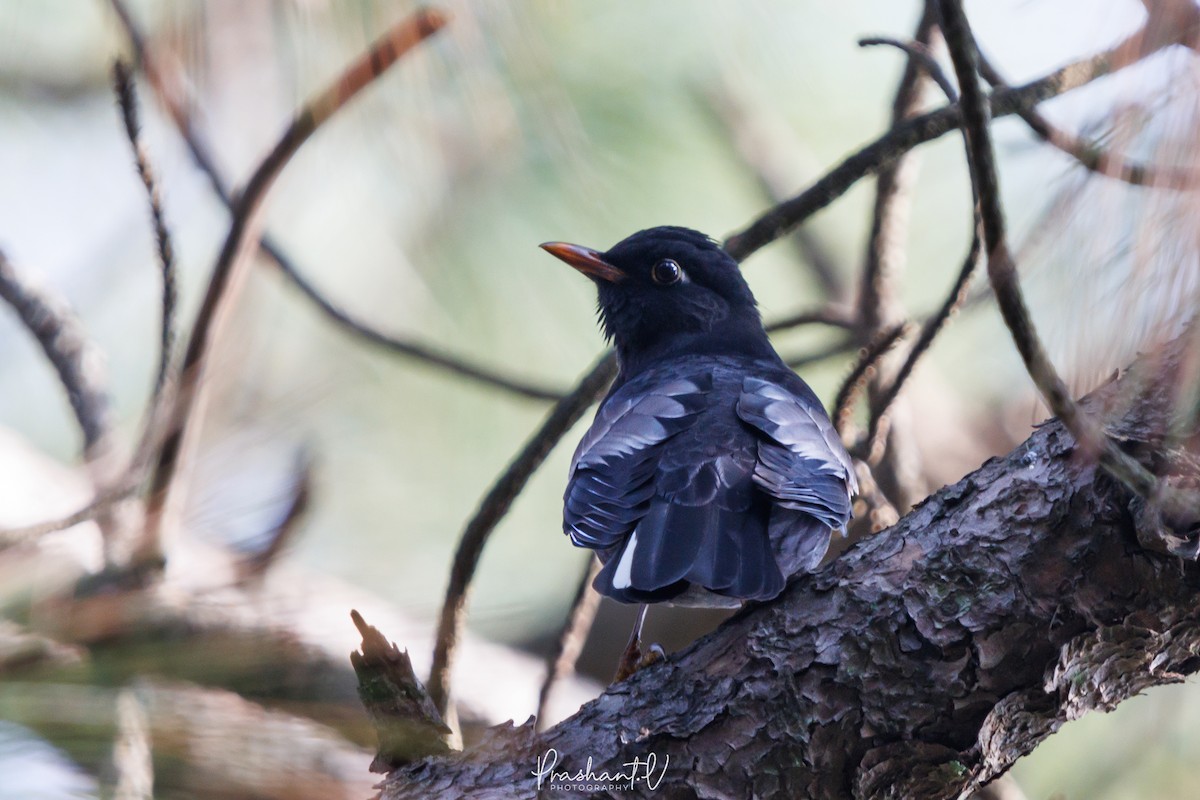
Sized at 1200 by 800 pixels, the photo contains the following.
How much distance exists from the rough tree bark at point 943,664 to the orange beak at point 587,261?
257cm

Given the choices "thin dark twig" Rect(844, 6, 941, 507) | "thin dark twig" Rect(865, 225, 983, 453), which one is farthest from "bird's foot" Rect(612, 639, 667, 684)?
"thin dark twig" Rect(844, 6, 941, 507)

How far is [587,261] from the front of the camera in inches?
203

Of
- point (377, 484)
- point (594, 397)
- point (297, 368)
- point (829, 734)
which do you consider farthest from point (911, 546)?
point (377, 484)

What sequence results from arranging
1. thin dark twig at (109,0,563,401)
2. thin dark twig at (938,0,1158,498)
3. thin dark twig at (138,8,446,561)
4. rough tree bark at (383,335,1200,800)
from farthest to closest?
thin dark twig at (109,0,563,401), thin dark twig at (138,8,446,561), rough tree bark at (383,335,1200,800), thin dark twig at (938,0,1158,498)

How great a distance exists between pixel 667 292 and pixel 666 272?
0.31 feet

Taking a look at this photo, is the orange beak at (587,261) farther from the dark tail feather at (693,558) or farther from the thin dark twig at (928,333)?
the dark tail feather at (693,558)

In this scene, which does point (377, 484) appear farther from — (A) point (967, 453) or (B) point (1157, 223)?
(B) point (1157, 223)

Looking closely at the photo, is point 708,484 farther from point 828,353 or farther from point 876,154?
point 828,353

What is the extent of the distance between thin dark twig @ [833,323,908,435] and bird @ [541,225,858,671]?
0.53ft

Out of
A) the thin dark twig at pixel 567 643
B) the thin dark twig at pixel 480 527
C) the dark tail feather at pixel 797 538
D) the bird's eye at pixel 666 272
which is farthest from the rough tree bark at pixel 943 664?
the bird's eye at pixel 666 272

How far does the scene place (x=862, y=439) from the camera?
4793mm

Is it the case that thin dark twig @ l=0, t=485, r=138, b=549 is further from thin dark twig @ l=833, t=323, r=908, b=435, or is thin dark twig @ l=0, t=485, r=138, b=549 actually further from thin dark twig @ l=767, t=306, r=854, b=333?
thin dark twig @ l=767, t=306, r=854, b=333

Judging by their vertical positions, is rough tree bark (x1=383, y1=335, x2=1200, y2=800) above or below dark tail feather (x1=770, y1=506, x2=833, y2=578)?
below

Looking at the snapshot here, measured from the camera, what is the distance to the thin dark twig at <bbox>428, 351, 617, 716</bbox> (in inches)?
158
